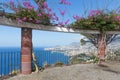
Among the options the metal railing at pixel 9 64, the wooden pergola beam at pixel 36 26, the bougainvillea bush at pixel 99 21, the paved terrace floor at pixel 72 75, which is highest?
the bougainvillea bush at pixel 99 21

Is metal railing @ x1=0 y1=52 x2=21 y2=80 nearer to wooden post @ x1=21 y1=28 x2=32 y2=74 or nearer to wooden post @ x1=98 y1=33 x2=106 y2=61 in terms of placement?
wooden post @ x1=21 y1=28 x2=32 y2=74

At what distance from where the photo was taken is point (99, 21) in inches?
362

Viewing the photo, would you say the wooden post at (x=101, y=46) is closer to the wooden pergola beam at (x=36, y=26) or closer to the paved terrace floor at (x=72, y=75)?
the wooden pergola beam at (x=36, y=26)

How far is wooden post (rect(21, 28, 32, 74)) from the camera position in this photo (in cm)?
652

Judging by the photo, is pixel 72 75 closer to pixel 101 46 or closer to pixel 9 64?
pixel 9 64

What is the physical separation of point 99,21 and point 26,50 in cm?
385

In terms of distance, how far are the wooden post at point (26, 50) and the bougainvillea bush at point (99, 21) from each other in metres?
2.53

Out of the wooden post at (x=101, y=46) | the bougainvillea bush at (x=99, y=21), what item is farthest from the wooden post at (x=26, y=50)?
the wooden post at (x=101, y=46)

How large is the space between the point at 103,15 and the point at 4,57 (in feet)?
15.4

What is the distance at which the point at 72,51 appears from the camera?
11.4m

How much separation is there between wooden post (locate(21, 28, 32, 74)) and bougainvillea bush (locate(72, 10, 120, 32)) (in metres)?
2.53

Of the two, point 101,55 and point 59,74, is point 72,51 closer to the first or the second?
point 101,55

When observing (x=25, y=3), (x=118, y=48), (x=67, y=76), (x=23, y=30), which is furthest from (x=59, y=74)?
(x=118, y=48)

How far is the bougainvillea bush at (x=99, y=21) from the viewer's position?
8.87 meters
